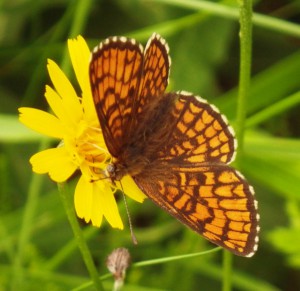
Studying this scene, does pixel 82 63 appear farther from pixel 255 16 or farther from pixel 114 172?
pixel 255 16

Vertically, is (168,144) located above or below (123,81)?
below

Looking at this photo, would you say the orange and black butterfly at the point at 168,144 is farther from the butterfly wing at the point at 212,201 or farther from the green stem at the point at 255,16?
the green stem at the point at 255,16

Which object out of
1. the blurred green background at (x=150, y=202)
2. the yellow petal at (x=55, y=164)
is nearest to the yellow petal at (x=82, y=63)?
the yellow petal at (x=55, y=164)

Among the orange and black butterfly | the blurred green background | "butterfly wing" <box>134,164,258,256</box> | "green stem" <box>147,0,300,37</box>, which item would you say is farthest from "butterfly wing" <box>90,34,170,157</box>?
the blurred green background

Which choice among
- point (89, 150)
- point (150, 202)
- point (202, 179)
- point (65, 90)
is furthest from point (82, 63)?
point (150, 202)

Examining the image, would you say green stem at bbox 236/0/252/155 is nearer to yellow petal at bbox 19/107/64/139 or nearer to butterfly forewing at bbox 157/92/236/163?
butterfly forewing at bbox 157/92/236/163

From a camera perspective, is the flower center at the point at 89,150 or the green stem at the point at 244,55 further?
the flower center at the point at 89,150

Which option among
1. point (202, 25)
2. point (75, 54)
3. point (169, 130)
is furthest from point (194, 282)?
point (75, 54)
